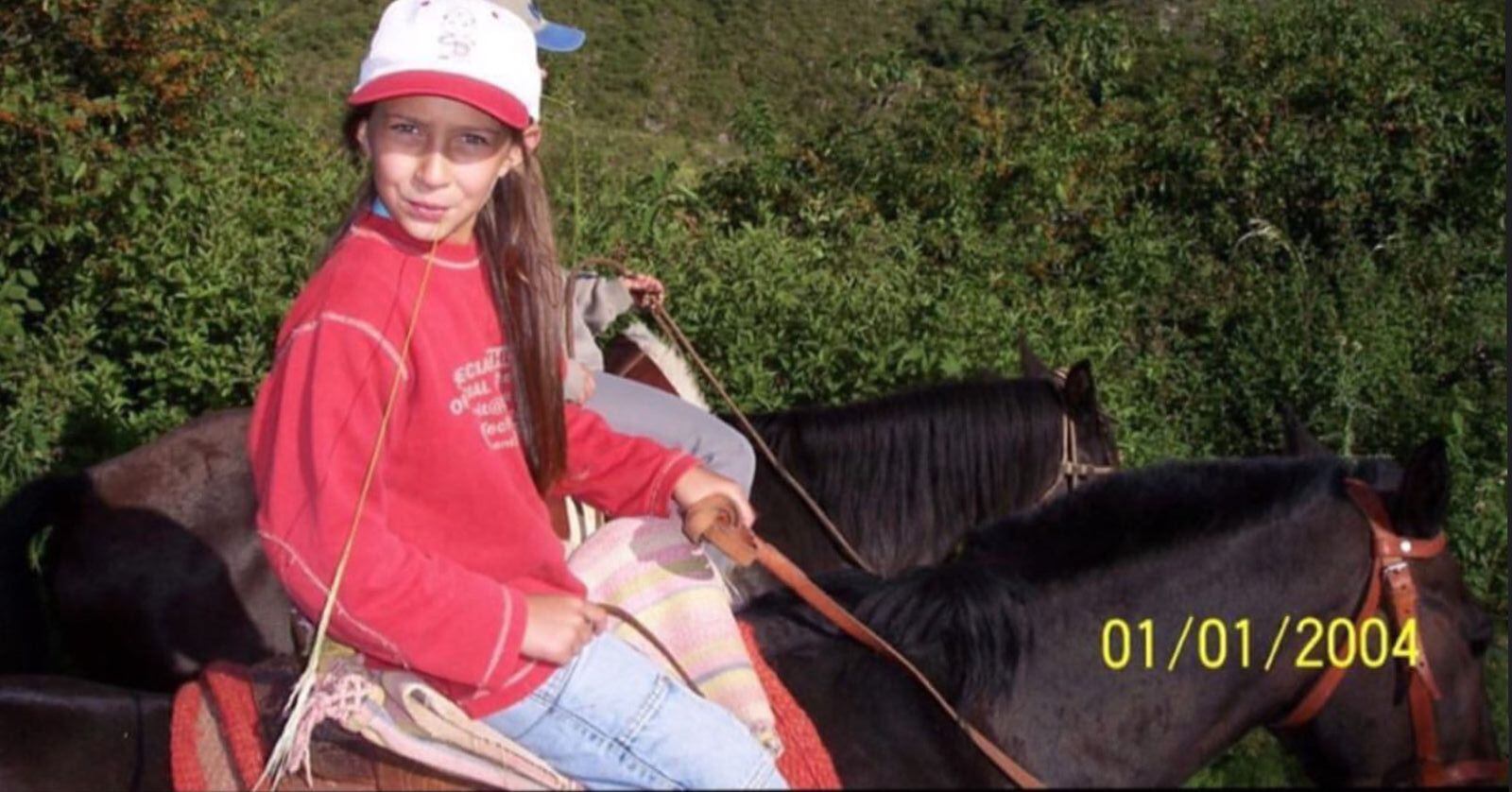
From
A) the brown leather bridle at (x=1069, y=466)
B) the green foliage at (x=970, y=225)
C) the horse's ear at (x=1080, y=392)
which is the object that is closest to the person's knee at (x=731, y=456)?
the brown leather bridle at (x=1069, y=466)

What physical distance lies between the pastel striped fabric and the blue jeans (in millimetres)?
123

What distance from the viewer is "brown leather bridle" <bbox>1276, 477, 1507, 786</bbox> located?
2729 mm

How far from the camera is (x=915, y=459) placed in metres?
5.30

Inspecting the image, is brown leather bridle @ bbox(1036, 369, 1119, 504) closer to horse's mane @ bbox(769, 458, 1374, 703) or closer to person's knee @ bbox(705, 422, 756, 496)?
person's knee @ bbox(705, 422, 756, 496)

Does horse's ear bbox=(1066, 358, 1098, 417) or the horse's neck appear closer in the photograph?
the horse's neck

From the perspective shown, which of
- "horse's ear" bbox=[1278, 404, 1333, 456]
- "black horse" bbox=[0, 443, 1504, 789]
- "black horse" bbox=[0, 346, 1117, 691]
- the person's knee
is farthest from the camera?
"black horse" bbox=[0, 346, 1117, 691]

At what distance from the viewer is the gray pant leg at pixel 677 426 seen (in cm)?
495

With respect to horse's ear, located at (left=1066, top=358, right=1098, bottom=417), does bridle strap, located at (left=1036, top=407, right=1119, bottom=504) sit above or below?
below

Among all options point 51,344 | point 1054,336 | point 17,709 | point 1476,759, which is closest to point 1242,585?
point 1476,759

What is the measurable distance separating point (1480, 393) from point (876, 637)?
5424mm

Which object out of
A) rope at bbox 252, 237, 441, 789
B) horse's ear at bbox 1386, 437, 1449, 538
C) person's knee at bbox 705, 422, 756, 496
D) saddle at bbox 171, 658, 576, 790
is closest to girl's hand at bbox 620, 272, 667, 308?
person's knee at bbox 705, 422, 756, 496

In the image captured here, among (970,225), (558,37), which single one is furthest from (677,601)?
(970,225)

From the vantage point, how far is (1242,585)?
9.21 feet
